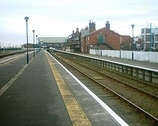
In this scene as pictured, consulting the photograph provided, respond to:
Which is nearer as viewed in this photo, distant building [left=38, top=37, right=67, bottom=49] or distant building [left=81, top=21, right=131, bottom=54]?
distant building [left=81, top=21, right=131, bottom=54]

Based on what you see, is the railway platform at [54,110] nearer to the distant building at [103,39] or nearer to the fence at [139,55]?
the fence at [139,55]

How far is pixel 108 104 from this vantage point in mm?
9227

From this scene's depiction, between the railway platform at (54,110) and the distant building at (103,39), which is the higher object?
the distant building at (103,39)

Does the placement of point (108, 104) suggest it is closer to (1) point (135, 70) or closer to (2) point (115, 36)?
(1) point (135, 70)

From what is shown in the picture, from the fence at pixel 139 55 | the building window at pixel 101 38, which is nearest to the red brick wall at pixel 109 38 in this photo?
the building window at pixel 101 38

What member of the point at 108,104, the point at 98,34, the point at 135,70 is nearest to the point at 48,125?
the point at 108,104

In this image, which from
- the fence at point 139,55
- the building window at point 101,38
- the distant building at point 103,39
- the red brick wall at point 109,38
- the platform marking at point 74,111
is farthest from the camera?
the red brick wall at point 109,38

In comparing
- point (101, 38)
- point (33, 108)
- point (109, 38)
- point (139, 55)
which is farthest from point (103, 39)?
point (33, 108)

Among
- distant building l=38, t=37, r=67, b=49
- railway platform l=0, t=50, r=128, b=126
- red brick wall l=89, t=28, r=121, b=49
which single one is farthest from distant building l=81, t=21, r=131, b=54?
distant building l=38, t=37, r=67, b=49

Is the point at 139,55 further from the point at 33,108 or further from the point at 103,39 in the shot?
the point at 33,108

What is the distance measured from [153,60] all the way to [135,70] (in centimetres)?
1685

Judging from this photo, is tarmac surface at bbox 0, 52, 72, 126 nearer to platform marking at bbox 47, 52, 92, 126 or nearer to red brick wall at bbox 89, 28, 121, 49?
platform marking at bbox 47, 52, 92, 126

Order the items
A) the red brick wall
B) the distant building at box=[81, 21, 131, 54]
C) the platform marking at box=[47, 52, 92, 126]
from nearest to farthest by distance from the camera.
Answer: the platform marking at box=[47, 52, 92, 126] < the distant building at box=[81, 21, 131, 54] < the red brick wall

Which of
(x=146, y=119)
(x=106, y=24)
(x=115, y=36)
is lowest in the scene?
(x=146, y=119)
